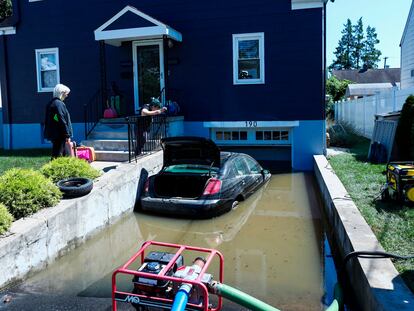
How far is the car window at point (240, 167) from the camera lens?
812 cm

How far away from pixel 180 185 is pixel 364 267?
14.5ft

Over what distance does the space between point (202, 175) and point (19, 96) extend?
980 centimetres

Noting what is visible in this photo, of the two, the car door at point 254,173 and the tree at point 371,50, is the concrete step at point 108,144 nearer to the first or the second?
the car door at point 254,173

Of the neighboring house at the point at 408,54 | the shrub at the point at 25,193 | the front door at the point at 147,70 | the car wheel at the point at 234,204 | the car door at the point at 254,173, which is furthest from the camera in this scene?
the neighboring house at the point at 408,54

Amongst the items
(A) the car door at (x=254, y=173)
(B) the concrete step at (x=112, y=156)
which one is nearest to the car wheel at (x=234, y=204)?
(A) the car door at (x=254, y=173)

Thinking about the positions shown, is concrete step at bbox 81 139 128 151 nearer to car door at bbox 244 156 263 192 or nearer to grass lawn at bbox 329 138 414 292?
car door at bbox 244 156 263 192

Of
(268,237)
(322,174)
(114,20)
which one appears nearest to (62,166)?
(268,237)

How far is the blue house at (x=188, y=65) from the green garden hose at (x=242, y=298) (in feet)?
30.9

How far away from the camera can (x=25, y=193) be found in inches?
223

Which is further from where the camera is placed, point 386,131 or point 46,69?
point 46,69

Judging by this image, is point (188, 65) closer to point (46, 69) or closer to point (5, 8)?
point (46, 69)

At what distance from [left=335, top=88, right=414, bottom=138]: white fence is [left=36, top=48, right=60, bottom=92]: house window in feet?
35.6

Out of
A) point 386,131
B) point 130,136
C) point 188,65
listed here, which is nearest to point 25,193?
point 130,136

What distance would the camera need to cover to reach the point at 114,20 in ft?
39.0
